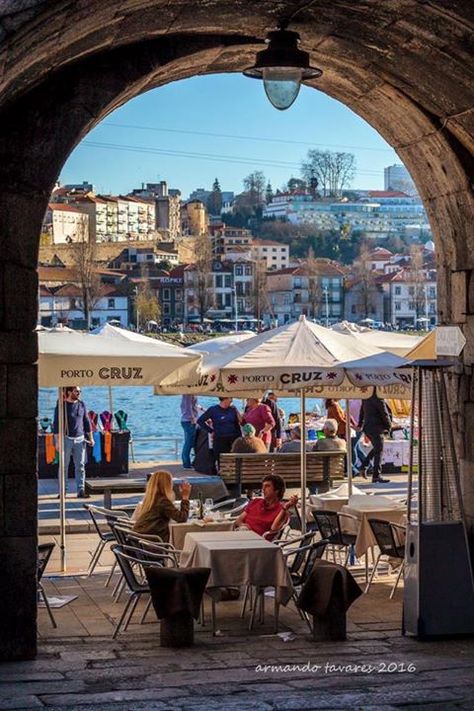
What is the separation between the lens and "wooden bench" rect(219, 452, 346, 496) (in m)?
17.5

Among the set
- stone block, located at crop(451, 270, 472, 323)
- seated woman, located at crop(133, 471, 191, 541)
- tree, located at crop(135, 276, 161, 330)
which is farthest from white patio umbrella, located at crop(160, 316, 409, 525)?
tree, located at crop(135, 276, 161, 330)

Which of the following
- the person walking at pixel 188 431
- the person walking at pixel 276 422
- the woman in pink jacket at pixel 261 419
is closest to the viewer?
the woman in pink jacket at pixel 261 419

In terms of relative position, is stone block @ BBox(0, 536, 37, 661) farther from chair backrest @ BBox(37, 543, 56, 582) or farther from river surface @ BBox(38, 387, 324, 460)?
river surface @ BBox(38, 387, 324, 460)

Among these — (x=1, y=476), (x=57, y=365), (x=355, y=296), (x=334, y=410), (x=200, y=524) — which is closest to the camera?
(x=1, y=476)

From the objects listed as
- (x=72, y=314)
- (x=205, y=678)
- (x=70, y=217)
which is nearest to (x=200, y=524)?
(x=205, y=678)

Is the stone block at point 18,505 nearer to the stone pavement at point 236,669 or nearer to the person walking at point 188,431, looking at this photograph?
the stone pavement at point 236,669

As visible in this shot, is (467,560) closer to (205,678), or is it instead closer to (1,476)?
(205,678)

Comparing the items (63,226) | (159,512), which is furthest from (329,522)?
(63,226)

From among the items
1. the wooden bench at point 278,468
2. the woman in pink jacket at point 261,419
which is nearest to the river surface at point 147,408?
the woman in pink jacket at point 261,419

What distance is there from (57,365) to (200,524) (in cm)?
258

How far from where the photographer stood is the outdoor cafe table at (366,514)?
12641mm

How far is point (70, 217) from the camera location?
7712 inches

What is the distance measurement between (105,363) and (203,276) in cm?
14527

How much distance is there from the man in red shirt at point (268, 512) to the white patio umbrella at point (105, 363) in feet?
7.83
